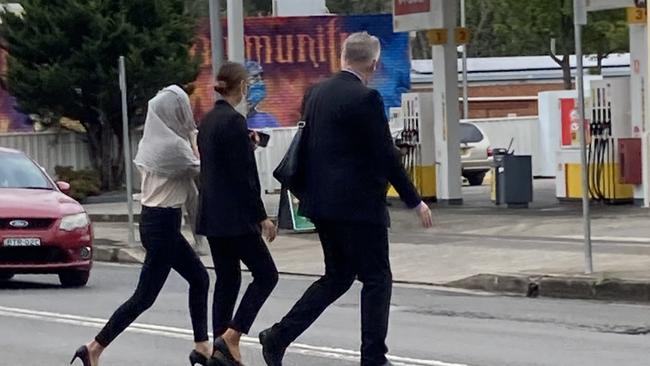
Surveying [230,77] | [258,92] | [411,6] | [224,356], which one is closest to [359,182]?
[230,77]

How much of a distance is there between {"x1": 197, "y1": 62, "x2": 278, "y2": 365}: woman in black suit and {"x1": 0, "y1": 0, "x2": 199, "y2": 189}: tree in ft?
72.7

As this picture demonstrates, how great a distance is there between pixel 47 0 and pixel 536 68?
76.7 feet

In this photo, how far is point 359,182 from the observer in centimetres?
874

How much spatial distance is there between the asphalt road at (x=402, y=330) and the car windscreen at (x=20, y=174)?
61.2 inches

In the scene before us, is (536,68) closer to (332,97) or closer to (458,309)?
(458,309)

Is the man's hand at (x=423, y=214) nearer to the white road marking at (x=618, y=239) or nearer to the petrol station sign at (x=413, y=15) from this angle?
the white road marking at (x=618, y=239)

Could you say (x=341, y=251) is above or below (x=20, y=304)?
above

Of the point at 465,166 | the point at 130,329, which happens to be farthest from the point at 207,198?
the point at 465,166

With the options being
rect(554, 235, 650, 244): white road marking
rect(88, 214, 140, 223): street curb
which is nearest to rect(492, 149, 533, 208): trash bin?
rect(554, 235, 650, 244): white road marking

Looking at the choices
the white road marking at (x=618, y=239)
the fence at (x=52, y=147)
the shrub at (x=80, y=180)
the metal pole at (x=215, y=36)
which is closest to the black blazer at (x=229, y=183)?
the white road marking at (x=618, y=239)

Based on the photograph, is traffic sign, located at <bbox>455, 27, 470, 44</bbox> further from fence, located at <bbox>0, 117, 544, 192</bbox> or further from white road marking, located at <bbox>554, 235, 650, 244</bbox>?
white road marking, located at <bbox>554, 235, 650, 244</bbox>

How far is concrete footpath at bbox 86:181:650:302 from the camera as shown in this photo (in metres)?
14.9

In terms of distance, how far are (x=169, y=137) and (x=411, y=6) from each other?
62.0 feet

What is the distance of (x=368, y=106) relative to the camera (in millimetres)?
8734
